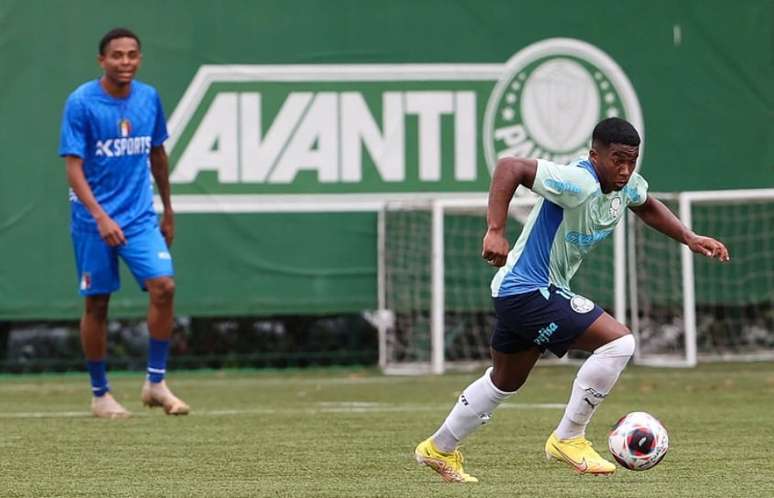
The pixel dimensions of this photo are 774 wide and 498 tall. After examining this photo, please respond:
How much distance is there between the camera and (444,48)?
13297mm

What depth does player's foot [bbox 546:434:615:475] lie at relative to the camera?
21.2 feet

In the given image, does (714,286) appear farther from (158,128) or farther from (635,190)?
(635,190)

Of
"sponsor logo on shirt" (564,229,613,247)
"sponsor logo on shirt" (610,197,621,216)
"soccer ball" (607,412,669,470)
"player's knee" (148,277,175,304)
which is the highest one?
"sponsor logo on shirt" (610,197,621,216)

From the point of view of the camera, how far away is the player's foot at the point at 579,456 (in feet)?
21.2

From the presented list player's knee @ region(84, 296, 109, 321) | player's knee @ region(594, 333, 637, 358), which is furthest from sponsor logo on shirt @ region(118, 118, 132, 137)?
player's knee @ region(594, 333, 637, 358)

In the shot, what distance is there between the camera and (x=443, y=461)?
21.1 ft

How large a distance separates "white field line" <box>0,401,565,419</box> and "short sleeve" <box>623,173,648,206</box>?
10.6 ft

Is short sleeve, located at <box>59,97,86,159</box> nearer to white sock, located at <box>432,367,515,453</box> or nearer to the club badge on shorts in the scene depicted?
white sock, located at <box>432,367,515,453</box>

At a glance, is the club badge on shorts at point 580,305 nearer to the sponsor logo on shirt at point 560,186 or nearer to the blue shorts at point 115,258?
the sponsor logo on shirt at point 560,186

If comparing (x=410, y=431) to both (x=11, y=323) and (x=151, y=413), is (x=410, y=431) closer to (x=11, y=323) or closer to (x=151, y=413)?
(x=151, y=413)

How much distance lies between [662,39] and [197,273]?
4265 mm

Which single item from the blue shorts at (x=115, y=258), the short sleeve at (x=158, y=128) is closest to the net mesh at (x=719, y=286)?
the short sleeve at (x=158, y=128)

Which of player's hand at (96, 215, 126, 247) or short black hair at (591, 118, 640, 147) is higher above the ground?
short black hair at (591, 118, 640, 147)

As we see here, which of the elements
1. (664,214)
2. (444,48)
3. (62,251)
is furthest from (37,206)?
(664,214)
